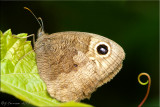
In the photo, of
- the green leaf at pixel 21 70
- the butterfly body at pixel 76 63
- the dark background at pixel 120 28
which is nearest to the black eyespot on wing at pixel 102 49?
the butterfly body at pixel 76 63

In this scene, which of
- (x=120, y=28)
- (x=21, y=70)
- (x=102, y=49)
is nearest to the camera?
(x=21, y=70)

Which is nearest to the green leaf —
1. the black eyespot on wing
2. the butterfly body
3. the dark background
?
the butterfly body

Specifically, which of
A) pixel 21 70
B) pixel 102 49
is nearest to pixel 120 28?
pixel 102 49

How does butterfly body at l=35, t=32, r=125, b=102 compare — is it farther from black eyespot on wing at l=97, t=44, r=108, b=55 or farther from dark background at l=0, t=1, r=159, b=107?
dark background at l=0, t=1, r=159, b=107

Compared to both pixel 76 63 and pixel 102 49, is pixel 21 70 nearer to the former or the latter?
pixel 76 63

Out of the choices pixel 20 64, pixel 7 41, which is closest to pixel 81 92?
pixel 20 64
